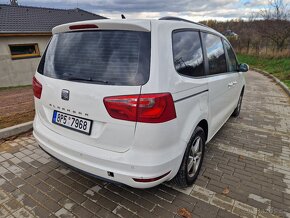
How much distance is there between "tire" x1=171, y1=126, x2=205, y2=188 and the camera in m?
2.42

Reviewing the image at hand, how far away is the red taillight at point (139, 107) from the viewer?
1831 mm

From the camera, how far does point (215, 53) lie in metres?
3.30

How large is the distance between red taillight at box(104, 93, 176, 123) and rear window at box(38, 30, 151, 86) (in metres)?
0.14

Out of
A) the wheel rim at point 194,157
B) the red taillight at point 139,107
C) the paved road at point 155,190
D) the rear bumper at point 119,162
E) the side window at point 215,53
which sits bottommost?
the paved road at point 155,190

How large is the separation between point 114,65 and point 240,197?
212cm

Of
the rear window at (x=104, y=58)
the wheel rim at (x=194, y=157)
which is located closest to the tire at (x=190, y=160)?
the wheel rim at (x=194, y=157)

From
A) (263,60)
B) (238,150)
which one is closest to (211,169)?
(238,150)

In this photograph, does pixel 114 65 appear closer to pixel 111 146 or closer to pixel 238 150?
pixel 111 146

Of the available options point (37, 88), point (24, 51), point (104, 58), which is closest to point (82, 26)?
point (104, 58)

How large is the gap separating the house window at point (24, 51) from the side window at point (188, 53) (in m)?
14.3

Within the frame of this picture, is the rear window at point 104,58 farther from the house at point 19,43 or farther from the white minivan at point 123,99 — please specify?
the house at point 19,43

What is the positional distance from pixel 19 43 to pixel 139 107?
15087 millimetres

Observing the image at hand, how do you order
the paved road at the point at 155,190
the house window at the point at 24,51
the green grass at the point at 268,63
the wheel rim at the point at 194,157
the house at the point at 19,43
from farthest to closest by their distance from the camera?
1. the green grass at the point at 268,63
2. the house window at the point at 24,51
3. the house at the point at 19,43
4. the wheel rim at the point at 194,157
5. the paved road at the point at 155,190

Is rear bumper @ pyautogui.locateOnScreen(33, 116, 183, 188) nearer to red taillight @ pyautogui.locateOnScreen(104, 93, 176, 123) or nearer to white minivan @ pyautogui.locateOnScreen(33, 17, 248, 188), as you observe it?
white minivan @ pyautogui.locateOnScreen(33, 17, 248, 188)
